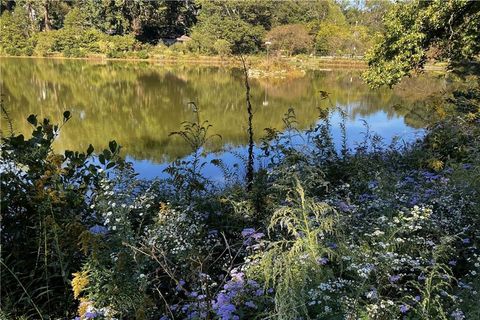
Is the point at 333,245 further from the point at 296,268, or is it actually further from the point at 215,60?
the point at 215,60

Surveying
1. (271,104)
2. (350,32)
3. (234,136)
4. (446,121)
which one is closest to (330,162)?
(446,121)

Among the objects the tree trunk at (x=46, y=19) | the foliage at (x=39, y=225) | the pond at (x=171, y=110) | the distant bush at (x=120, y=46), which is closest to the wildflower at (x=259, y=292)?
the foliage at (x=39, y=225)

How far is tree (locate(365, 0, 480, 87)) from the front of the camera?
684 cm

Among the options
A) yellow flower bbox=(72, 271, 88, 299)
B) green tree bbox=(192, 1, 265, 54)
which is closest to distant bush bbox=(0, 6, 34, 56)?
green tree bbox=(192, 1, 265, 54)

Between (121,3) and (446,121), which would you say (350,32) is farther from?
(446,121)

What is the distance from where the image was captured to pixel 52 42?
37781 mm

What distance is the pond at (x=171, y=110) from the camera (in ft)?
26.4

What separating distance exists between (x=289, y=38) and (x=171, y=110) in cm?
2886

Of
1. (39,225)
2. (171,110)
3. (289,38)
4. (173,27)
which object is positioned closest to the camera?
(39,225)

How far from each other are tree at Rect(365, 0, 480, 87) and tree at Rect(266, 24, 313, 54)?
32152 mm

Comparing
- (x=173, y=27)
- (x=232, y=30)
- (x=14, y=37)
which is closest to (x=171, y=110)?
(x=232, y=30)

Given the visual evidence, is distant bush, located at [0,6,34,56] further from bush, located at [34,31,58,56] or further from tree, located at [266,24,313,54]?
tree, located at [266,24,313,54]

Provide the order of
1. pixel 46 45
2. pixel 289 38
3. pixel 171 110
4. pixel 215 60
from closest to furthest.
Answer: pixel 171 110, pixel 215 60, pixel 46 45, pixel 289 38

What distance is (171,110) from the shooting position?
12883mm
